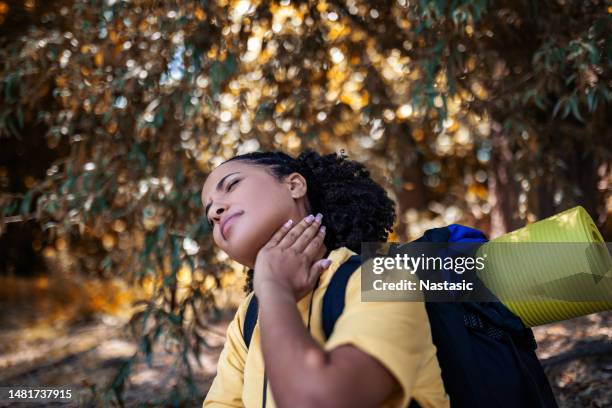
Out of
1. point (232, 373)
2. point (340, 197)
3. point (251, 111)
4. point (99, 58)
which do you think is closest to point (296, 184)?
point (340, 197)

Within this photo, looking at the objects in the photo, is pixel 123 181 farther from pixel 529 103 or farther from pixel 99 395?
pixel 529 103

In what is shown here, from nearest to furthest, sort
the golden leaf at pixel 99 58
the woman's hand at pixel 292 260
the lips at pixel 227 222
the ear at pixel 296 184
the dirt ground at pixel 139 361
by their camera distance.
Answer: the woman's hand at pixel 292 260 → the lips at pixel 227 222 → the ear at pixel 296 184 → the dirt ground at pixel 139 361 → the golden leaf at pixel 99 58

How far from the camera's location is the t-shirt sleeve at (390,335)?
1185mm

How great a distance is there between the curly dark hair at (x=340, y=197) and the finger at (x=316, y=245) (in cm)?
12

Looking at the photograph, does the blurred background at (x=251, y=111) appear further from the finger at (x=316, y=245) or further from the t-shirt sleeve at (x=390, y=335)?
the t-shirt sleeve at (x=390, y=335)

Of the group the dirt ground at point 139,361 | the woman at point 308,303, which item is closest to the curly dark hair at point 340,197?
the woman at point 308,303

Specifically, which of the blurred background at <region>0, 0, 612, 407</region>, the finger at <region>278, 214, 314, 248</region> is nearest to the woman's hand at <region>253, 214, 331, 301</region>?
the finger at <region>278, 214, 314, 248</region>

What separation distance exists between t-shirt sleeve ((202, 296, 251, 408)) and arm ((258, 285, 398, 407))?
1.81 feet

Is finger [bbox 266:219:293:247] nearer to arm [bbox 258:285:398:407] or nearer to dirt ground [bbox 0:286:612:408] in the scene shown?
arm [bbox 258:285:398:407]

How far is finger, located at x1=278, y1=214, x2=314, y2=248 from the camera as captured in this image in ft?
5.10

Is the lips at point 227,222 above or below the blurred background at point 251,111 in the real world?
below

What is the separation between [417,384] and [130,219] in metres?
3.02

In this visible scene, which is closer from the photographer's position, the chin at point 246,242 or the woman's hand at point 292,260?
the woman's hand at point 292,260

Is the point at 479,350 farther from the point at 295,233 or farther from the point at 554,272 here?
the point at 295,233
